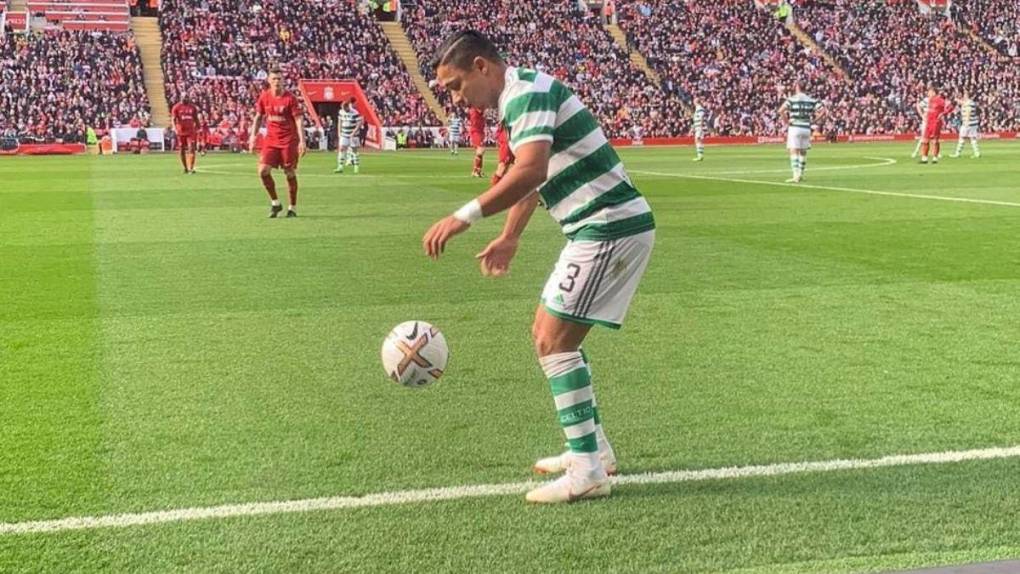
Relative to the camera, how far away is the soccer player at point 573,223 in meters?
4.26

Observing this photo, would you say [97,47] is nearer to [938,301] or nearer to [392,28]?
[392,28]

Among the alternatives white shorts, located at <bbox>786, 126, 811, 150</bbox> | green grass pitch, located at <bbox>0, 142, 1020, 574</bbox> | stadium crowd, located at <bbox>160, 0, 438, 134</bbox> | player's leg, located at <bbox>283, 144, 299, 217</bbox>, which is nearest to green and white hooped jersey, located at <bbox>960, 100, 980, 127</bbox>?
white shorts, located at <bbox>786, 126, 811, 150</bbox>

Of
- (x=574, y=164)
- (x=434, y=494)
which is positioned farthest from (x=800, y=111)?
(x=434, y=494)

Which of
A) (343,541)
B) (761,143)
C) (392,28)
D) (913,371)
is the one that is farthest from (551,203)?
(392,28)

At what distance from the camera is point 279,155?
15.9m

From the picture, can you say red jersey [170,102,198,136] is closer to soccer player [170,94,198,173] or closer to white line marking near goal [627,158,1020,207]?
soccer player [170,94,198,173]

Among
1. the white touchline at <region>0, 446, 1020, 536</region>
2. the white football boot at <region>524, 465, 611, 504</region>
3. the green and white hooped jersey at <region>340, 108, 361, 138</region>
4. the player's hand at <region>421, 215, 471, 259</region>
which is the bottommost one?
the green and white hooped jersey at <region>340, 108, 361, 138</region>

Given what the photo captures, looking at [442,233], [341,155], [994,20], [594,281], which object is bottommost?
[341,155]

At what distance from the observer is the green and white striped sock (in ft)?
14.7

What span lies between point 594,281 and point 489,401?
177 centimetres

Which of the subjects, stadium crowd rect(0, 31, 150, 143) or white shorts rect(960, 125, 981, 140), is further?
stadium crowd rect(0, 31, 150, 143)

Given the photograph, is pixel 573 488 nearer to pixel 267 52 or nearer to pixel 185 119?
pixel 185 119

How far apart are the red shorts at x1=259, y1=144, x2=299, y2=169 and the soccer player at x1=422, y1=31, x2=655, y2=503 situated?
1189cm

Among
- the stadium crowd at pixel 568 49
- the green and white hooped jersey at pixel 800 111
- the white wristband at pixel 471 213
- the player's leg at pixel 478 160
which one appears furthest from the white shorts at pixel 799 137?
A: the stadium crowd at pixel 568 49
